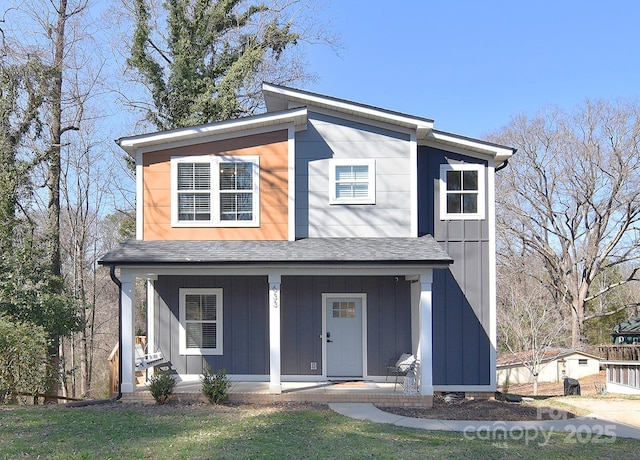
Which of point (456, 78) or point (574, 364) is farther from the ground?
point (456, 78)

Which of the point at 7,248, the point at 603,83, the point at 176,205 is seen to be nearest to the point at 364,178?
the point at 176,205

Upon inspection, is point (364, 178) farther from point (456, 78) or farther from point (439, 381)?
point (456, 78)

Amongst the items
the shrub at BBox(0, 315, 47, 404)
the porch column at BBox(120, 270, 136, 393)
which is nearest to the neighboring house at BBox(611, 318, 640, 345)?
the porch column at BBox(120, 270, 136, 393)

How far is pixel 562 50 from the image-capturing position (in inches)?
939

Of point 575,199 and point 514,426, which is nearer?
point 514,426

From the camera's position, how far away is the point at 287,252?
398 inches

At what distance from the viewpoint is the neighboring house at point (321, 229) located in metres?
10.9

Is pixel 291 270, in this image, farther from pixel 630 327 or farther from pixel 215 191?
pixel 630 327

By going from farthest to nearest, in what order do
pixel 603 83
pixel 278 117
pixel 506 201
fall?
pixel 506 201 → pixel 603 83 → pixel 278 117

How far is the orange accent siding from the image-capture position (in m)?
10.9

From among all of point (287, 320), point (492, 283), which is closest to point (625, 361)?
point (492, 283)

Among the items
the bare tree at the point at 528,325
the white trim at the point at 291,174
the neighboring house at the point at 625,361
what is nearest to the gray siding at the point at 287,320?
the white trim at the point at 291,174

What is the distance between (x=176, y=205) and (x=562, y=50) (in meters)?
20.8

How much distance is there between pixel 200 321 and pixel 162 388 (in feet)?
6.81
